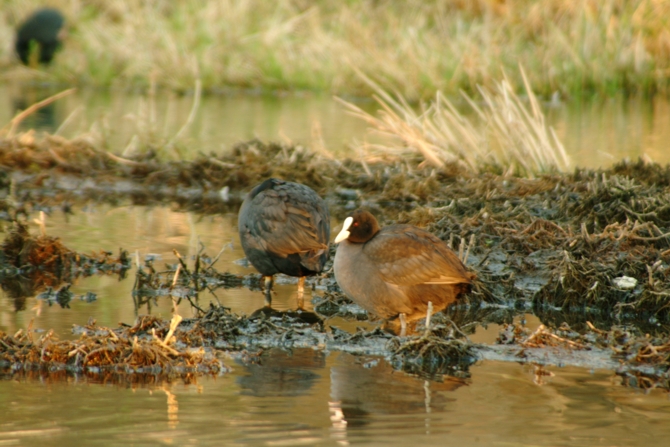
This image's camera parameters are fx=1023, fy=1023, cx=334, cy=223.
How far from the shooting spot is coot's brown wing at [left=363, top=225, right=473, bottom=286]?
6.43 meters

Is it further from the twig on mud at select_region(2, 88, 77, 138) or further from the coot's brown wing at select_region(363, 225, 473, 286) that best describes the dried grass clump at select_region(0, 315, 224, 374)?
the twig on mud at select_region(2, 88, 77, 138)

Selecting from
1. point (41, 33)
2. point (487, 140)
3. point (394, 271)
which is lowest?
point (394, 271)

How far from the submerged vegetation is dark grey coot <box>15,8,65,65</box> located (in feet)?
1.59

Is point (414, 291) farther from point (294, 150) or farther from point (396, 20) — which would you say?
point (396, 20)

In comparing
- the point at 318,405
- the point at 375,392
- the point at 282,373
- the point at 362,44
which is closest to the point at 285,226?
the point at 282,373

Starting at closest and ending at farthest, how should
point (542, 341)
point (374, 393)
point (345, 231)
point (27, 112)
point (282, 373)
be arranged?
1. point (374, 393)
2. point (282, 373)
3. point (542, 341)
4. point (345, 231)
5. point (27, 112)

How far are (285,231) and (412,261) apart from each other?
1153 mm

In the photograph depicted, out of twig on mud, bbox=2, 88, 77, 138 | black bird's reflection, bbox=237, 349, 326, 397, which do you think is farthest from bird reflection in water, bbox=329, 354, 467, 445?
twig on mud, bbox=2, 88, 77, 138

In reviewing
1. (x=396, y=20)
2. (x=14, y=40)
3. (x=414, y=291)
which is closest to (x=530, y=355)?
Answer: (x=414, y=291)

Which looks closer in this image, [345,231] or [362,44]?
[345,231]

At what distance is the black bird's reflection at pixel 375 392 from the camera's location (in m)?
4.93

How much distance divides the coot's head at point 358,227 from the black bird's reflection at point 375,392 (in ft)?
3.55

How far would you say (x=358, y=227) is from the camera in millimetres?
6648

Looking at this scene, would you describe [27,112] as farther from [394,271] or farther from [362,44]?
[362,44]
